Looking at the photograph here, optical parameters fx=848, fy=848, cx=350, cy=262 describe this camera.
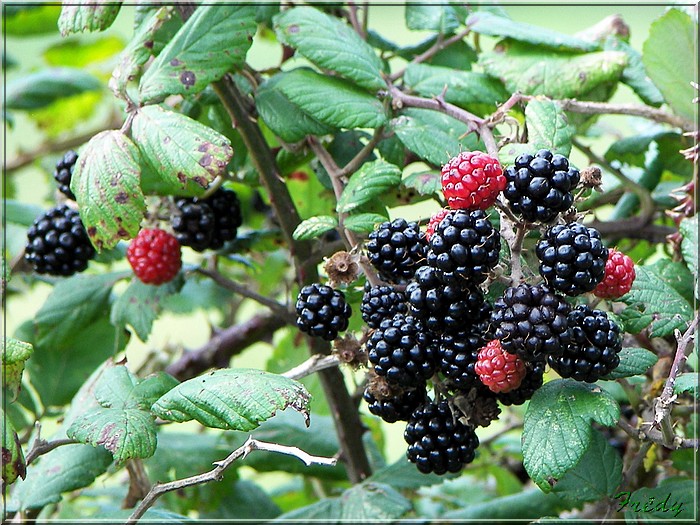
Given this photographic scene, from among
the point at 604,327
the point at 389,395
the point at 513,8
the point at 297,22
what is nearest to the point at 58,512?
the point at 389,395

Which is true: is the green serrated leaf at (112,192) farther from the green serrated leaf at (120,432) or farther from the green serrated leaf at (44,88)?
the green serrated leaf at (44,88)

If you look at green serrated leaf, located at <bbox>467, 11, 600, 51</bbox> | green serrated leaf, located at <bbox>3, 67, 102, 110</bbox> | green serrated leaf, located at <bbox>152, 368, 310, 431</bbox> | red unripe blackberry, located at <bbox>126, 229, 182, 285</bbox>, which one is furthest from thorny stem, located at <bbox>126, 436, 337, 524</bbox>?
green serrated leaf, located at <bbox>3, 67, 102, 110</bbox>

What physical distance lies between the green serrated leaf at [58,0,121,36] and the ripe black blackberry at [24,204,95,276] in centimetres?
37

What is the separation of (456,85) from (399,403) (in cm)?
58

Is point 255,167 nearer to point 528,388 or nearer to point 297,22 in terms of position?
point 297,22

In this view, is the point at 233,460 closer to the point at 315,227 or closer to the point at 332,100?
the point at 315,227

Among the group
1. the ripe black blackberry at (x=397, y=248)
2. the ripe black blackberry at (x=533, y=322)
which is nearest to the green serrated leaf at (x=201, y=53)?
the ripe black blackberry at (x=397, y=248)

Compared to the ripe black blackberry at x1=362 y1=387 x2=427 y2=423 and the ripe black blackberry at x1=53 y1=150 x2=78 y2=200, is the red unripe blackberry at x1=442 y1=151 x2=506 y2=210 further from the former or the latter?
the ripe black blackberry at x1=53 y1=150 x2=78 y2=200

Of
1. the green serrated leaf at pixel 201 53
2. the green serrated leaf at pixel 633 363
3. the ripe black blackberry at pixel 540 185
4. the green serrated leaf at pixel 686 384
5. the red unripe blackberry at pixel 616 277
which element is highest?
the green serrated leaf at pixel 201 53

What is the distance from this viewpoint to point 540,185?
0.94 meters

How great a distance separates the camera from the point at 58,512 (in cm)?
169

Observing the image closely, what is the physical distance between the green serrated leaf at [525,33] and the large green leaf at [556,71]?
2 centimetres

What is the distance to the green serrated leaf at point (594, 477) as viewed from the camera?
1231 mm

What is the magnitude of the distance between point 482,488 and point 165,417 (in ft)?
4.27
